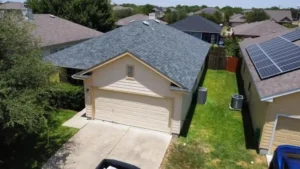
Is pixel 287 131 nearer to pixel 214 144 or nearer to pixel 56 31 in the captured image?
pixel 214 144

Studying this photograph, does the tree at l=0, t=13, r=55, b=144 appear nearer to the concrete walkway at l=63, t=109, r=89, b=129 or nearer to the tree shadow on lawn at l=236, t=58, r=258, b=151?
the concrete walkway at l=63, t=109, r=89, b=129

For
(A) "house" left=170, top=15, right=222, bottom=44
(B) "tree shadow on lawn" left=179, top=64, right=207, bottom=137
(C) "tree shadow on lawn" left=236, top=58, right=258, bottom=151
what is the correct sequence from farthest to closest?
(A) "house" left=170, top=15, right=222, bottom=44, (B) "tree shadow on lawn" left=179, top=64, right=207, bottom=137, (C) "tree shadow on lawn" left=236, top=58, right=258, bottom=151

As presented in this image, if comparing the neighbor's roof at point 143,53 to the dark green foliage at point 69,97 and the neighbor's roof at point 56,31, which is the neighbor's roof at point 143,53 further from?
the neighbor's roof at point 56,31

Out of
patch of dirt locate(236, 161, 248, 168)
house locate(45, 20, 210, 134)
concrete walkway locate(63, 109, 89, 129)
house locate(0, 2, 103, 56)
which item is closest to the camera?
patch of dirt locate(236, 161, 248, 168)

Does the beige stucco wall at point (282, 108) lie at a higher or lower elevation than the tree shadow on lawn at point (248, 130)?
higher

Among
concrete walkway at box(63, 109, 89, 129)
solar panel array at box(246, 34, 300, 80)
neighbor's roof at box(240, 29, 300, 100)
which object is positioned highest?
solar panel array at box(246, 34, 300, 80)

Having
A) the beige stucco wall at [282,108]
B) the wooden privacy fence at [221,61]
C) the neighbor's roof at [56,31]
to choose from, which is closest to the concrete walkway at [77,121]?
the beige stucco wall at [282,108]

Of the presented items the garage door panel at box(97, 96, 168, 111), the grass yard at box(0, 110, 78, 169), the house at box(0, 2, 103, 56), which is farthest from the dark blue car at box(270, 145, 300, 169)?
the house at box(0, 2, 103, 56)
